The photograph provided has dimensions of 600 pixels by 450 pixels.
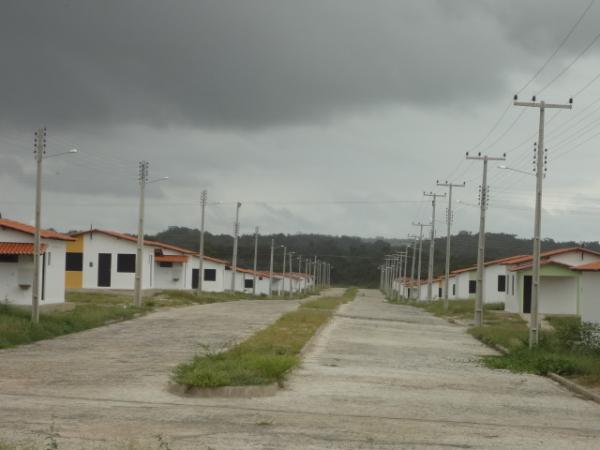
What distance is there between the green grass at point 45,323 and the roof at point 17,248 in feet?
9.38

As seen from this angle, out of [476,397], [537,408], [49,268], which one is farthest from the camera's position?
[49,268]

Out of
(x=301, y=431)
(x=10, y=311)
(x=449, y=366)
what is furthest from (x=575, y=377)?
(x=10, y=311)

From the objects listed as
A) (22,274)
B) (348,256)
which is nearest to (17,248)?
(22,274)

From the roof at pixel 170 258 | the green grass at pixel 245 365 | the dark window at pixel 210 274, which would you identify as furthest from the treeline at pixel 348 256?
the green grass at pixel 245 365

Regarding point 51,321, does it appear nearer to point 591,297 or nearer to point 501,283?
point 591,297

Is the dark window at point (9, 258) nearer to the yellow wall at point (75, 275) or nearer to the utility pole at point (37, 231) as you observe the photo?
the utility pole at point (37, 231)

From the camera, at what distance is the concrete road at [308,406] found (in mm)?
10562

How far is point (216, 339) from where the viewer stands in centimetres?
2578

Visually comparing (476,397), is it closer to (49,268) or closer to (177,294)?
(49,268)

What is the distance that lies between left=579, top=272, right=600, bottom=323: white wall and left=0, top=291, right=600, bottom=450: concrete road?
18.3 ft

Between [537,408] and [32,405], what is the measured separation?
7.80 meters

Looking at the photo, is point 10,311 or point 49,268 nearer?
point 10,311

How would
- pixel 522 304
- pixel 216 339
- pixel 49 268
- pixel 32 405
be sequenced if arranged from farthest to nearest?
pixel 522 304, pixel 49 268, pixel 216 339, pixel 32 405

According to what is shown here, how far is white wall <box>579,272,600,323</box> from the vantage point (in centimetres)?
2673
